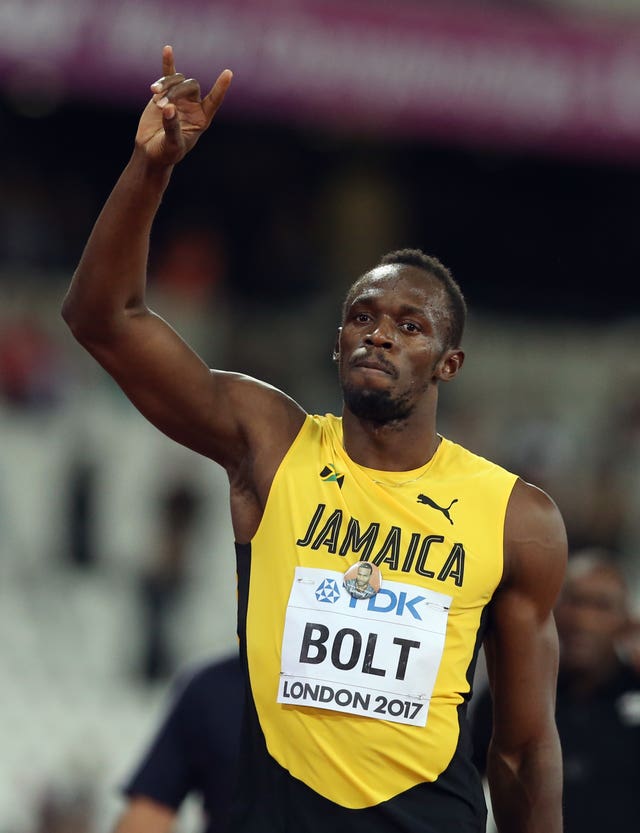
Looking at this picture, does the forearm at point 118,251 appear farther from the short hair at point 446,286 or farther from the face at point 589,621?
the face at point 589,621

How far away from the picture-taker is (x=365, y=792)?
3375mm

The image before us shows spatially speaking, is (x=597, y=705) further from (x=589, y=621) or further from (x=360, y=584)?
(x=360, y=584)

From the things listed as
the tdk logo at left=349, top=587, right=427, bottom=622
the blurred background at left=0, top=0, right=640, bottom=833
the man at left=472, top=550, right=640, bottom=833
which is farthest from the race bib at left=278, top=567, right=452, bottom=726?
the blurred background at left=0, top=0, right=640, bottom=833

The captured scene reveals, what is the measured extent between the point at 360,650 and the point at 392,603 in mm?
133

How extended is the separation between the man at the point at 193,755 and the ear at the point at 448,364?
4.79 ft

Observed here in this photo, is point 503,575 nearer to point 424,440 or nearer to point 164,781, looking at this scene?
point 424,440

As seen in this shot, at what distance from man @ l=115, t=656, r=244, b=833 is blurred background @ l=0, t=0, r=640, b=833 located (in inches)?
132

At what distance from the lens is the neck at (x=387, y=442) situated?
3666 millimetres

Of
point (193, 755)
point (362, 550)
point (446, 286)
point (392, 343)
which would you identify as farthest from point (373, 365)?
point (193, 755)

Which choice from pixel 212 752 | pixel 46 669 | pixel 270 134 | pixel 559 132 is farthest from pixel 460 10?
pixel 212 752

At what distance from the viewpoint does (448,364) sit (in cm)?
369

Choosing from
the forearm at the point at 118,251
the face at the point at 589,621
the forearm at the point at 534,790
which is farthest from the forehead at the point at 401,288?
the face at the point at 589,621

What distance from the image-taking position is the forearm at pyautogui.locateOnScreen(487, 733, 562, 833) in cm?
373

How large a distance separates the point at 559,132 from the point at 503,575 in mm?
10108
